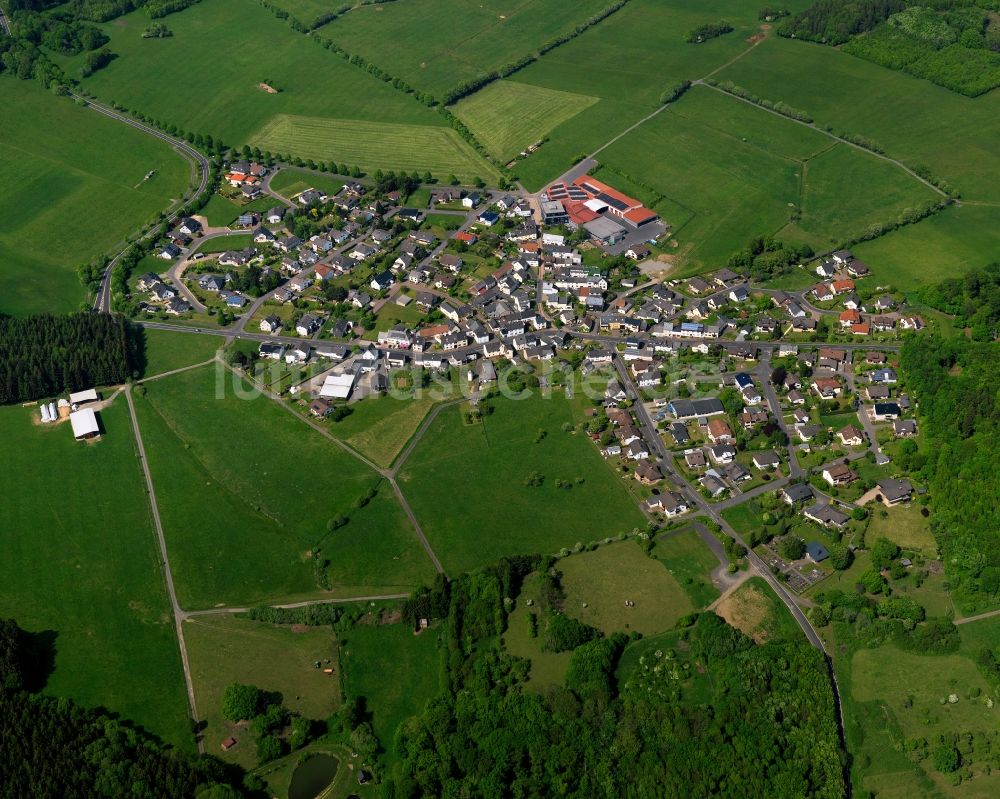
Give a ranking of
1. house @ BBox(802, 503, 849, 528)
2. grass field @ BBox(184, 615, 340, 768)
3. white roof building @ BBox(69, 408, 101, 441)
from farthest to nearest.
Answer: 1. white roof building @ BBox(69, 408, 101, 441)
2. house @ BBox(802, 503, 849, 528)
3. grass field @ BBox(184, 615, 340, 768)

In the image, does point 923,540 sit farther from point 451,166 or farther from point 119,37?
point 119,37

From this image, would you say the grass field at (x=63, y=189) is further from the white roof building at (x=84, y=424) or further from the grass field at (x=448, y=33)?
the grass field at (x=448, y=33)

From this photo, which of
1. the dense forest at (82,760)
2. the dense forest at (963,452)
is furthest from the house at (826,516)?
the dense forest at (82,760)

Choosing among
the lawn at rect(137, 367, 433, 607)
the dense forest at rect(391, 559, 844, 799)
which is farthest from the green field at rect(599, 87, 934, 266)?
the dense forest at rect(391, 559, 844, 799)

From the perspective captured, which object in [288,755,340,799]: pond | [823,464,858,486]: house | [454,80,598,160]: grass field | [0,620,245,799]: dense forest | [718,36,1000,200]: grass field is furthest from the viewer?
[454,80,598,160]: grass field

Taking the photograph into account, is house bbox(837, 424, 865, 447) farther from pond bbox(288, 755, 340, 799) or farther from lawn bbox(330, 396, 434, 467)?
pond bbox(288, 755, 340, 799)

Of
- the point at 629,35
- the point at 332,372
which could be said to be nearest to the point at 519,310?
the point at 332,372

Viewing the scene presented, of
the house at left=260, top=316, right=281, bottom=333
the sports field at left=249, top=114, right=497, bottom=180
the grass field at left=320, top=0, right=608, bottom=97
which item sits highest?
the grass field at left=320, top=0, right=608, bottom=97
